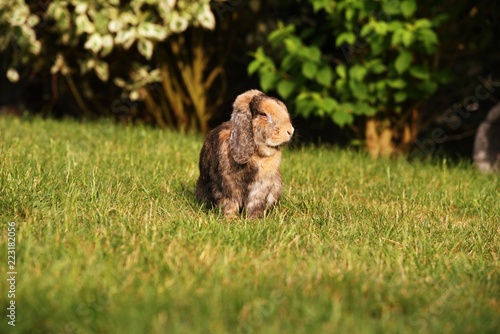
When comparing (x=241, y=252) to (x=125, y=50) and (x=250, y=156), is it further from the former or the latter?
(x=125, y=50)

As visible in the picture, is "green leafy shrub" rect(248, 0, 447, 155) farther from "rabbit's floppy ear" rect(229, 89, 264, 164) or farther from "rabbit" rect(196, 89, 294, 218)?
"rabbit's floppy ear" rect(229, 89, 264, 164)

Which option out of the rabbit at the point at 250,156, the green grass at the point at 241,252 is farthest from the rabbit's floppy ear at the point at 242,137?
the green grass at the point at 241,252

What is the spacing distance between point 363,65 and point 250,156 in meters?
3.52

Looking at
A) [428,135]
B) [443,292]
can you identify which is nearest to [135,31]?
[428,135]

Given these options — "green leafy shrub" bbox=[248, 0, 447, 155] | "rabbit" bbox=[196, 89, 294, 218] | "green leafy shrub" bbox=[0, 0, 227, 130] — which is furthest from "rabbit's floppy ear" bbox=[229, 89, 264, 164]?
"green leafy shrub" bbox=[0, 0, 227, 130]

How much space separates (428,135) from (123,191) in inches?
191

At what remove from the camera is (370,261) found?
380 centimetres

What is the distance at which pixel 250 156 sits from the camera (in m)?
4.42

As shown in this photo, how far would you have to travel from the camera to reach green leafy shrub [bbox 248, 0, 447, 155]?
275 inches

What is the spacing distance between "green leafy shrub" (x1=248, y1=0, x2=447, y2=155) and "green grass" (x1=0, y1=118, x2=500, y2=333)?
1150 millimetres

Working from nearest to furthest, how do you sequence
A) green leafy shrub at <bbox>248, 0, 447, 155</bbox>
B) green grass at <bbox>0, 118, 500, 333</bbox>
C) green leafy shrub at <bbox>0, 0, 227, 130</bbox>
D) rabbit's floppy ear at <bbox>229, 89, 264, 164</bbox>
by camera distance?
green grass at <bbox>0, 118, 500, 333</bbox> → rabbit's floppy ear at <bbox>229, 89, 264, 164</bbox> → green leafy shrub at <bbox>248, 0, 447, 155</bbox> → green leafy shrub at <bbox>0, 0, 227, 130</bbox>

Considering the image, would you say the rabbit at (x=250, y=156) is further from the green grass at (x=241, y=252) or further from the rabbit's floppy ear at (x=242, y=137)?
the green grass at (x=241, y=252)

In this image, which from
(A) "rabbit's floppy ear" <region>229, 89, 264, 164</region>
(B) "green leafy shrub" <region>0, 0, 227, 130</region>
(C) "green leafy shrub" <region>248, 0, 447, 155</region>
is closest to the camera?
(A) "rabbit's floppy ear" <region>229, 89, 264, 164</region>

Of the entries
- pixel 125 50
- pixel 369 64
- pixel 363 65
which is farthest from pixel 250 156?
pixel 125 50
